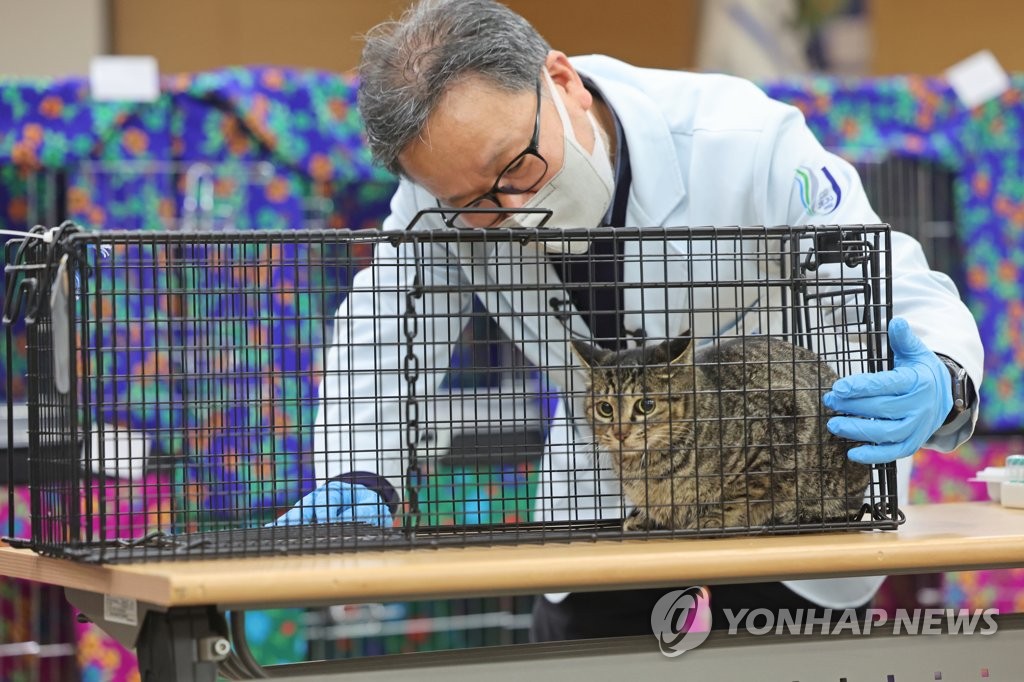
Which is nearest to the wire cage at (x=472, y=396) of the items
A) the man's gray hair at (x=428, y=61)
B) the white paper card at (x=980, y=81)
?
the man's gray hair at (x=428, y=61)

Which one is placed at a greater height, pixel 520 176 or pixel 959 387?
pixel 520 176

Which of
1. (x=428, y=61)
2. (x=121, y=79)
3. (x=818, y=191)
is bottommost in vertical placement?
(x=818, y=191)

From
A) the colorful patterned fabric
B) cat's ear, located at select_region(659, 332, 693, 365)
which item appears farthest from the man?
the colorful patterned fabric

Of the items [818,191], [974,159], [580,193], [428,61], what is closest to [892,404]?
[818,191]

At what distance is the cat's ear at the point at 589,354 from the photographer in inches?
51.1

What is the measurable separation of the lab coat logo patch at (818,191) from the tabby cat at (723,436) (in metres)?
0.25

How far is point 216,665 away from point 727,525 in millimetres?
599

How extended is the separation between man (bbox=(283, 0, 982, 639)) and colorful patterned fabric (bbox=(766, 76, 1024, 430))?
4.67 ft

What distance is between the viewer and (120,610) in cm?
106

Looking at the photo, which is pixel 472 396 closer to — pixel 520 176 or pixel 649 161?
pixel 520 176

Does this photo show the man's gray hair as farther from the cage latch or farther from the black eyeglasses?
the cage latch

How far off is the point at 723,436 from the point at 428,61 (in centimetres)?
61

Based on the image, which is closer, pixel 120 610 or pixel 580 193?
pixel 120 610

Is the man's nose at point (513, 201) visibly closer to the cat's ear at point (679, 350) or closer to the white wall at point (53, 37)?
the cat's ear at point (679, 350)
